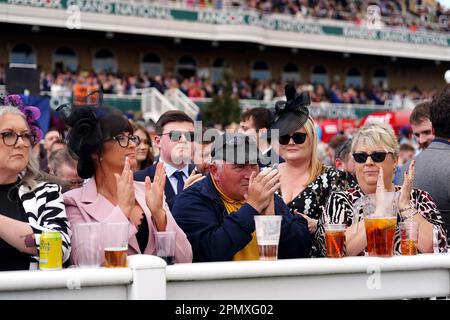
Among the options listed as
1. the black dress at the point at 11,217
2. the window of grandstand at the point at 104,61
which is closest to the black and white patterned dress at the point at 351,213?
the black dress at the point at 11,217

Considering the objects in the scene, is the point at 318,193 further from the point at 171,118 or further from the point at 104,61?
the point at 104,61

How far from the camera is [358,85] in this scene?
38656mm

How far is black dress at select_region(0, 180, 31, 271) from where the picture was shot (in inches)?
128

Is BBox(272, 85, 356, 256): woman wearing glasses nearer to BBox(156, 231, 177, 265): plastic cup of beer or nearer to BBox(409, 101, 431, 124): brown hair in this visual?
BBox(156, 231, 177, 265): plastic cup of beer

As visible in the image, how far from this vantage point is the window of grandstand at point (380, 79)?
3916 centimetres

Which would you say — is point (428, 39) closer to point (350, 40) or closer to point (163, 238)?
point (350, 40)

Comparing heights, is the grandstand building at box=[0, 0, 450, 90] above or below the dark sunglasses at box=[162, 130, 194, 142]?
above

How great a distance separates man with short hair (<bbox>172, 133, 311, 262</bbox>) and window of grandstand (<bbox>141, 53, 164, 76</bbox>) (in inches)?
1154

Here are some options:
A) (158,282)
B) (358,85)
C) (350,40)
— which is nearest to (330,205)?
(158,282)

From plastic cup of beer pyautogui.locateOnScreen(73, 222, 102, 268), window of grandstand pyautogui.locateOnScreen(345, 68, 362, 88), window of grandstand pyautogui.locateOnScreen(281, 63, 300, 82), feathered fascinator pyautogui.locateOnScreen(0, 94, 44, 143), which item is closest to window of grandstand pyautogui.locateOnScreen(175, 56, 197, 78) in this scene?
window of grandstand pyautogui.locateOnScreen(281, 63, 300, 82)

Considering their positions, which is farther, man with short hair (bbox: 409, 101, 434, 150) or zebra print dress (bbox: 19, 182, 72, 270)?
man with short hair (bbox: 409, 101, 434, 150)

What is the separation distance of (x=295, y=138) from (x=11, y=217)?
1826 mm

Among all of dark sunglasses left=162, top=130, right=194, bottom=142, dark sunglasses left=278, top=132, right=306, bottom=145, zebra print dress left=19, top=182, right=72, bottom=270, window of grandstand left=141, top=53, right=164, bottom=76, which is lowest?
zebra print dress left=19, top=182, right=72, bottom=270

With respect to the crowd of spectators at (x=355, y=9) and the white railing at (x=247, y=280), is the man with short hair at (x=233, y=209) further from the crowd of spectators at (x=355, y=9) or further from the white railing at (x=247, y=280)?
the crowd of spectators at (x=355, y=9)
